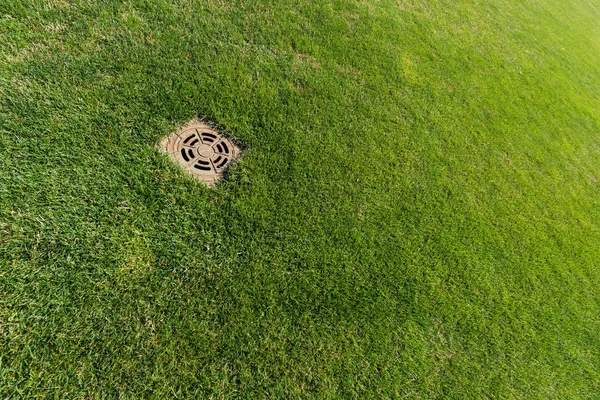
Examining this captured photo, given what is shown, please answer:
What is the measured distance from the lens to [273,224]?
2.68 meters

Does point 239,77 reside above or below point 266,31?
below

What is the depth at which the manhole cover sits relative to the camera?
2.67 m

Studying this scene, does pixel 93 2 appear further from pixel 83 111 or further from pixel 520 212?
pixel 520 212

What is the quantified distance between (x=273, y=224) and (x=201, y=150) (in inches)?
36.8

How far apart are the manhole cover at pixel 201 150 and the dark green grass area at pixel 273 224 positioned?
108 millimetres

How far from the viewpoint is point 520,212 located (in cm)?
390

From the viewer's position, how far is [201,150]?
2773 mm

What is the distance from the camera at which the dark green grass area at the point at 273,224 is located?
2.01 m

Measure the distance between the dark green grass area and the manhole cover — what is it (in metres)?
0.11

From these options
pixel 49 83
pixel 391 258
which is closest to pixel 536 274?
pixel 391 258

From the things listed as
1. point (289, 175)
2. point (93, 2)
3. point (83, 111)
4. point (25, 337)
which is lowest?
point (25, 337)

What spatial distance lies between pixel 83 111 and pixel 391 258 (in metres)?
2.95

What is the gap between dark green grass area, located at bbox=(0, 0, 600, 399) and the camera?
2.01 meters

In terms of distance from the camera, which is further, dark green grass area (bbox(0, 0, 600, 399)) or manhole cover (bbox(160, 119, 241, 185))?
manhole cover (bbox(160, 119, 241, 185))
